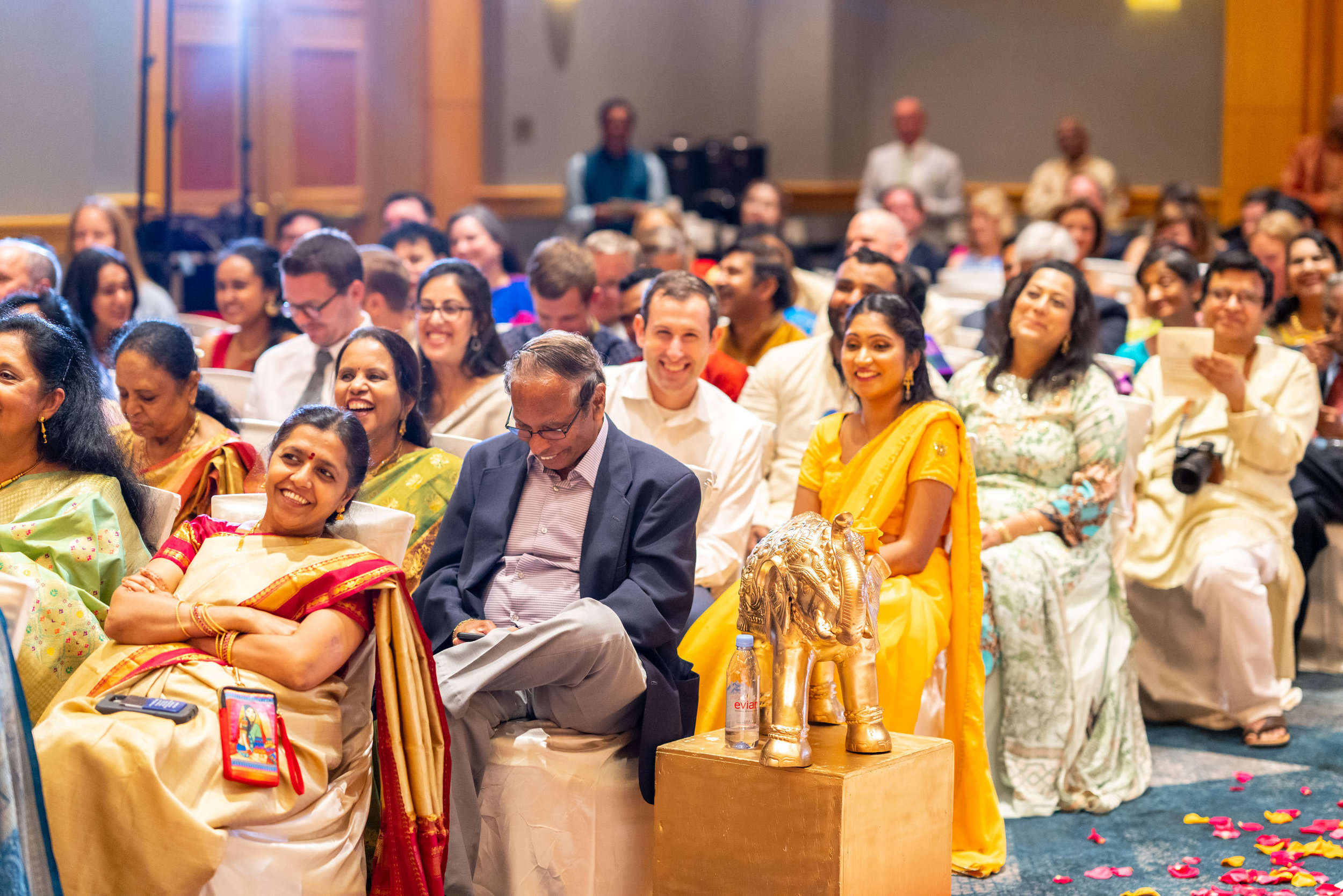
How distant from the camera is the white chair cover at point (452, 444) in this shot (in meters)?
3.71

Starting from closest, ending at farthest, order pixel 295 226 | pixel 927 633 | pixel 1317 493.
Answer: pixel 927 633, pixel 1317 493, pixel 295 226

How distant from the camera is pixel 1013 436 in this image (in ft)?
13.1

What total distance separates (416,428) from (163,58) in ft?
18.1

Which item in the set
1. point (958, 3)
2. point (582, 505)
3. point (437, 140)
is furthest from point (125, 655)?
point (958, 3)

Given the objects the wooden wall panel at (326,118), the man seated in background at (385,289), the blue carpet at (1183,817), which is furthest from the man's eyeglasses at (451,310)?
the wooden wall panel at (326,118)

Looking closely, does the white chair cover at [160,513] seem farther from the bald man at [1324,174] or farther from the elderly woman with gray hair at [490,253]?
the bald man at [1324,174]

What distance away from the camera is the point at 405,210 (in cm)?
688

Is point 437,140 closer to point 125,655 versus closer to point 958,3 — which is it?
point 958,3

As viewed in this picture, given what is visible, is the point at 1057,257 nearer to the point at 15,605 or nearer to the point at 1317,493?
the point at 1317,493

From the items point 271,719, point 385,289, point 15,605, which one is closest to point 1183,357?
point 385,289

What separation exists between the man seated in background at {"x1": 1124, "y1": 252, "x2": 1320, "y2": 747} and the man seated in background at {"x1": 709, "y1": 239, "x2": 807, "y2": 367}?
1.28 metres

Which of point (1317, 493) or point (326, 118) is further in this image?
point (326, 118)

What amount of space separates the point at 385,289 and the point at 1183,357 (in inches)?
97.9

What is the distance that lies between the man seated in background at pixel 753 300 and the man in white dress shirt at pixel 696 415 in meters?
1.19
